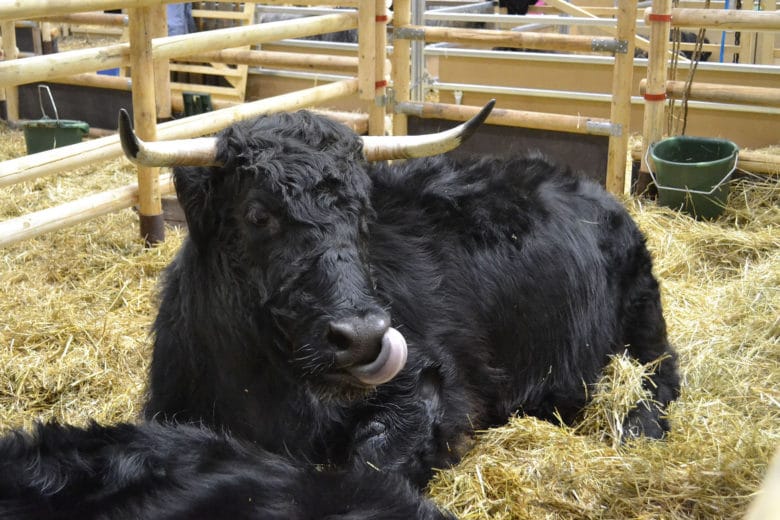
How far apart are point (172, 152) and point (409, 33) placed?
14.9 ft

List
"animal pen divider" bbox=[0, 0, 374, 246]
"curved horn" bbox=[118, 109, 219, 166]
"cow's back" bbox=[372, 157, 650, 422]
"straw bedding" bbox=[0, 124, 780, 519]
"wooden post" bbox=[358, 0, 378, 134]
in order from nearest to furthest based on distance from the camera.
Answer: "curved horn" bbox=[118, 109, 219, 166]
"straw bedding" bbox=[0, 124, 780, 519]
"cow's back" bbox=[372, 157, 650, 422]
"animal pen divider" bbox=[0, 0, 374, 246]
"wooden post" bbox=[358, 0, 378, 134]

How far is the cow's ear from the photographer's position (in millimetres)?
3318

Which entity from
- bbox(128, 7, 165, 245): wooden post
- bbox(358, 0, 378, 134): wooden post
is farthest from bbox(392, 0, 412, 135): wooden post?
bbox(128, 7, 165, 245): wooden post

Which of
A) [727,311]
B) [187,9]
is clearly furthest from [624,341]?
[187,9]

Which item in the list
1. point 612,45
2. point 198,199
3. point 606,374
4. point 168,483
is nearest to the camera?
point 168,483

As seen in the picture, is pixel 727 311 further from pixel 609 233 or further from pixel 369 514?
pixel 369 514

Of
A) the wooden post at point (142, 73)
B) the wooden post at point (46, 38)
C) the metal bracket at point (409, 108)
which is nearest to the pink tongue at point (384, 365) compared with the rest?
the wooden post at point (142, 73)

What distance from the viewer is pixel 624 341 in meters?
4.34

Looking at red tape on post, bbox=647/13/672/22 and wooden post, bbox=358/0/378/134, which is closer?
red tape on post, bbox=647/13/672/22

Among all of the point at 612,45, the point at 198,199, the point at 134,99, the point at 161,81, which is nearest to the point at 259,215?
the point at 198,199

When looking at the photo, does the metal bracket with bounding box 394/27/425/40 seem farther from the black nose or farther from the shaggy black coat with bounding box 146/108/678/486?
the black nose

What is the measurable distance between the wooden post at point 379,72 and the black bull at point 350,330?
10.00 feet

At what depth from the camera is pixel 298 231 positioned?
3.10 metres

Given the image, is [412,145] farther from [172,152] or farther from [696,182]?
Answer: [696,182]
